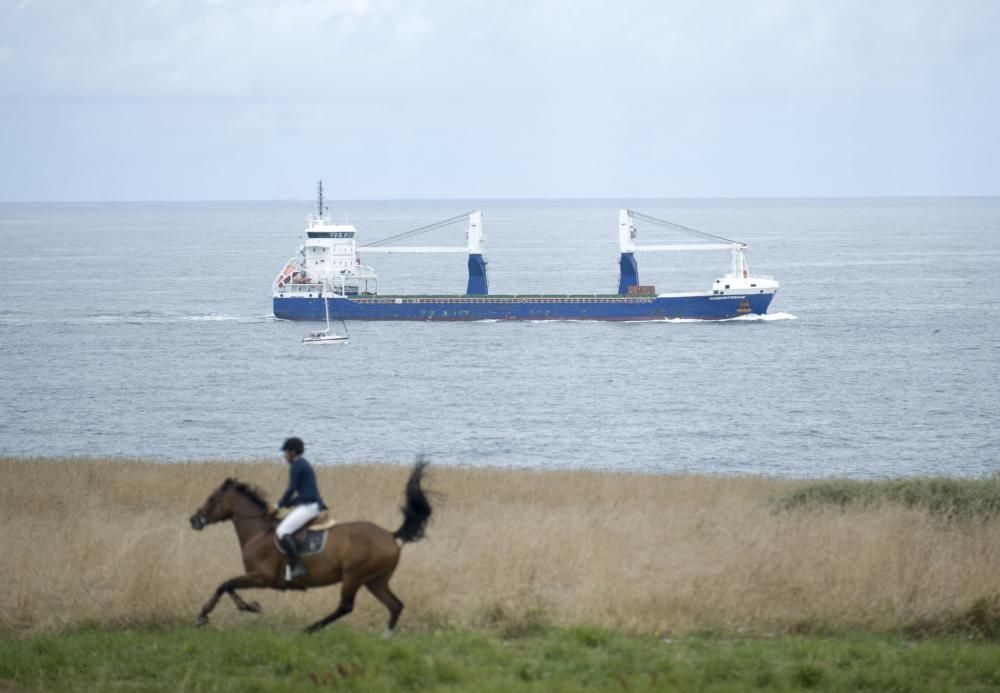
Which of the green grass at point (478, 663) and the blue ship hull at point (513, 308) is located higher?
the blue ship hull at point (513, 308)

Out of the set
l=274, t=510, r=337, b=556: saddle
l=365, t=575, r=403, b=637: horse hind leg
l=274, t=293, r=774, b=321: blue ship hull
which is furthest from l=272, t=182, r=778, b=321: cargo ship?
l=274, t=510, r=337, b=556: saddle

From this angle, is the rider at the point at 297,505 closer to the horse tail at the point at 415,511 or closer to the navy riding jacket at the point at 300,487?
the navy riding jacket at the point at 300,487

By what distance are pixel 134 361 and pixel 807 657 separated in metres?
57.0

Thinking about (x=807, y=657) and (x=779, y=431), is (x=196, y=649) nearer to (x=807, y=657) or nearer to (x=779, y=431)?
(x=807, y=657)

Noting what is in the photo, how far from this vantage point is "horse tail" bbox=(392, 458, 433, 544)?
10.7 metres

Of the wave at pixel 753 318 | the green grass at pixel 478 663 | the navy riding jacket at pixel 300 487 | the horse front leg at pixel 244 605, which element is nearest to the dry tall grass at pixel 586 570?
the horse front leg at pixel 244 605

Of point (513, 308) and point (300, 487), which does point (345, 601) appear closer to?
point (300, 487)

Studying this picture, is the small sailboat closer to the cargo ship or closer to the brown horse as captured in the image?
the cargo ship

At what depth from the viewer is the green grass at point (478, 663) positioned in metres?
9.23

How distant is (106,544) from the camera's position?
42.9ft

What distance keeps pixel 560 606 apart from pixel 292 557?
266 centimetres

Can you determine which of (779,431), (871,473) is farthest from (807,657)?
(779,431)

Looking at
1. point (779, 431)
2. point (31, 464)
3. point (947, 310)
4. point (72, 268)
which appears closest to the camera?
point (31, 464)

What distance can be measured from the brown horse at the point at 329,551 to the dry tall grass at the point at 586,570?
0.83 meters
